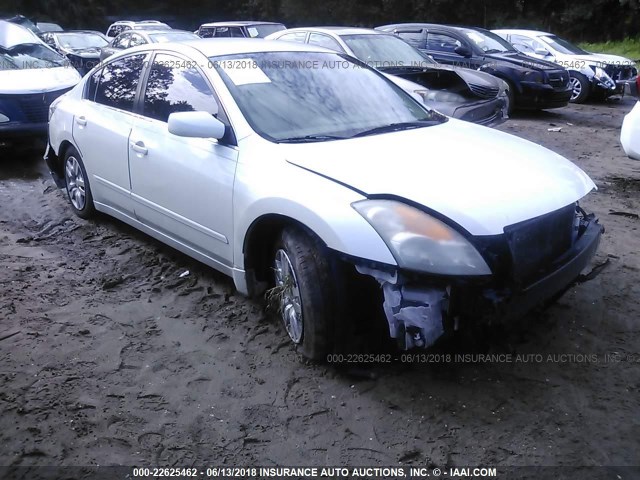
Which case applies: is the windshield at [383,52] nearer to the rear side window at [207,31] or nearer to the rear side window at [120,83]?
the rear side window at [120,83]

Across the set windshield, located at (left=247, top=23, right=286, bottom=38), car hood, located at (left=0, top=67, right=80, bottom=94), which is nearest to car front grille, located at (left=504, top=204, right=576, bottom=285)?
car hood, located at (left=0, top=67, right=80, bottom=94)

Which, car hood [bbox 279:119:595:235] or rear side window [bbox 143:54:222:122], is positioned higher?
rear side window [bbox 143:54:222:122]

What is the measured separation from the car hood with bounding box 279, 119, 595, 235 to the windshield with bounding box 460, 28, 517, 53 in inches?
345

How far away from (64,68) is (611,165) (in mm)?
7648

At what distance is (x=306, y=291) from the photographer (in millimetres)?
3186

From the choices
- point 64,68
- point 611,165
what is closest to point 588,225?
point 611,165

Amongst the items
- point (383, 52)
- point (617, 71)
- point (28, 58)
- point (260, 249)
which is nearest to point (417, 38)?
point (383, 52)

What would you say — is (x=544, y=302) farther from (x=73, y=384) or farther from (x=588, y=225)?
(x=73, y=384)

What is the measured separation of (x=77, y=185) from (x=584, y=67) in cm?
1085

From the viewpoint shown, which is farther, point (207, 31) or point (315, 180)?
point (207, 31)

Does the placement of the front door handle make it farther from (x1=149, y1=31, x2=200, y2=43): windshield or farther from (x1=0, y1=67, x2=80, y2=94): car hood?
(x1=149, y1=31, x2=200, y2=43): windshield

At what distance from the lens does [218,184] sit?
3.70 metres

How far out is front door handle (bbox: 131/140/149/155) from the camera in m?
4.32

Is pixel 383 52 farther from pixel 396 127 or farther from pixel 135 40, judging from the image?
pixel 135 40
